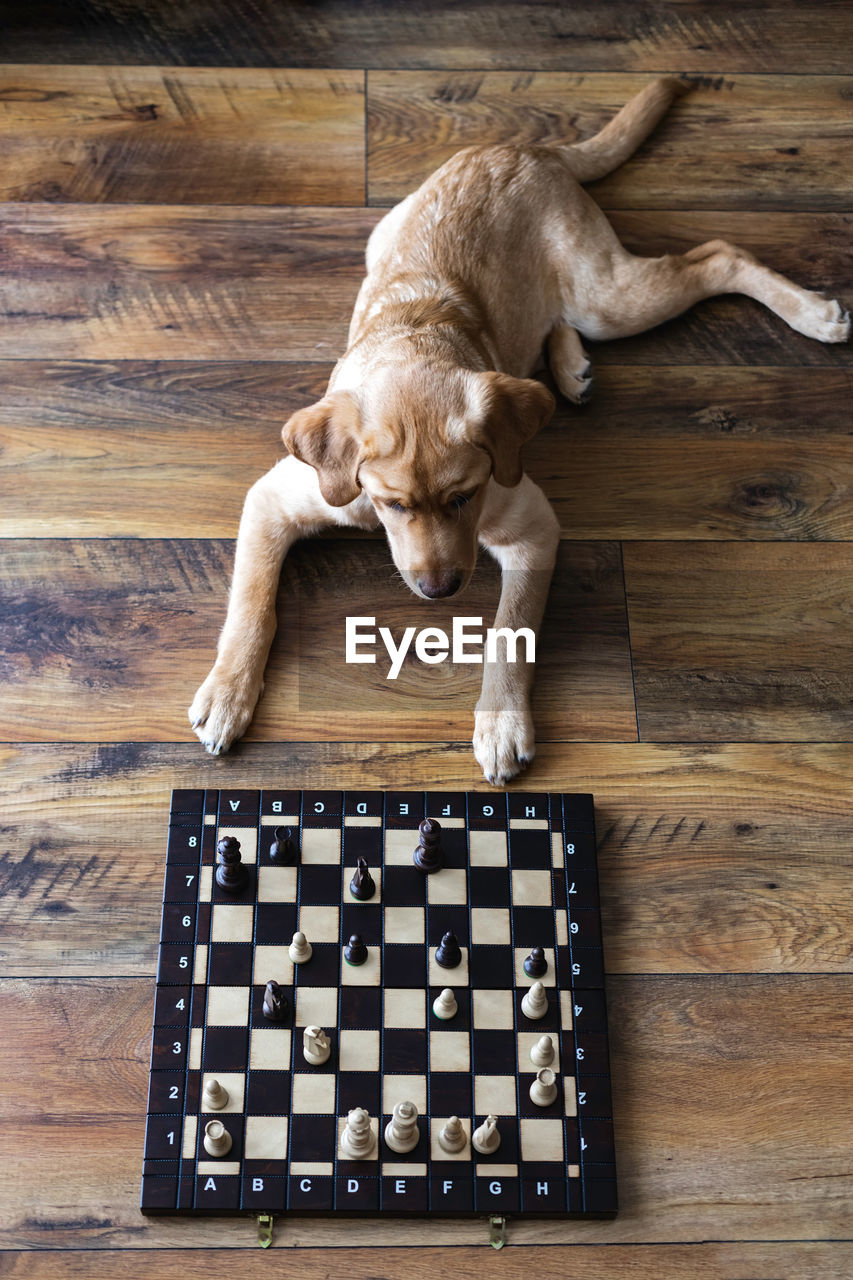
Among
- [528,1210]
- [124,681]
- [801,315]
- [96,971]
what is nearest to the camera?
[528,1210]

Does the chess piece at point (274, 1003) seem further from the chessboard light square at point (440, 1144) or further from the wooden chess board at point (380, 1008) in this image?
the chessboard light square at point (440, 1144)

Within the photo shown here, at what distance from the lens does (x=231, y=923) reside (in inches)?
89.2

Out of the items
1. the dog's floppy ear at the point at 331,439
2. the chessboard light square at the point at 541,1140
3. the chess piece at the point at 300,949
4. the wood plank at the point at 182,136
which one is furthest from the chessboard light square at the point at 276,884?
the wood plank at the point at 182,136

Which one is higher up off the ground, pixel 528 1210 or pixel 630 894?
pixel 630 894

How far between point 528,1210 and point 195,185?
2710 millimetres

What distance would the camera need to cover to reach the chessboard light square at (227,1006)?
7.14 feet

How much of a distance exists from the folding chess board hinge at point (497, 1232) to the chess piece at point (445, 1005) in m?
0.36

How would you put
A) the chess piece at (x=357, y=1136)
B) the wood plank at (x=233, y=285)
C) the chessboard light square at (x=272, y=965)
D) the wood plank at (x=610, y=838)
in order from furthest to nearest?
the wood plank at (x=233, y=285) → the wood plank at (x=610, y=838) → the chessboard light square at (x=272, y=965) → the chess piece at (x=357, y=1136)

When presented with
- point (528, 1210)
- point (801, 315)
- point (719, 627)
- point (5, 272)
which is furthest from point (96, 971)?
point (801, 315)

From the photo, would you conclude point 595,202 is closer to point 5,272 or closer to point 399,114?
point 399,114

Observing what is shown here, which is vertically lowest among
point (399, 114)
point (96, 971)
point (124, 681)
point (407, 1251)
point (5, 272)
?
point (407, 1251)

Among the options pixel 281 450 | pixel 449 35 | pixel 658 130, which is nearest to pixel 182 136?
pixel 449 35

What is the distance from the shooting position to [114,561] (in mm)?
2680

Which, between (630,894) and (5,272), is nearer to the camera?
(630,894)
